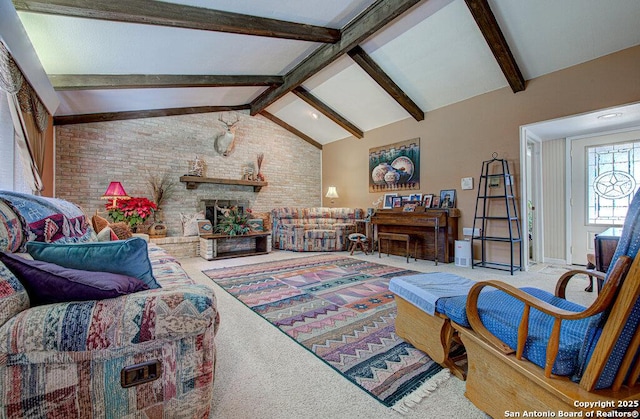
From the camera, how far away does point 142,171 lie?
510cm

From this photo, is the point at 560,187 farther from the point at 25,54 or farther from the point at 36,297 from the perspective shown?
the point at 25,54

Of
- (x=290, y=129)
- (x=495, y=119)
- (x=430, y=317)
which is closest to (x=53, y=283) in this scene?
(x=430, y=317)

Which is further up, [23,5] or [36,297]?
[23,5]

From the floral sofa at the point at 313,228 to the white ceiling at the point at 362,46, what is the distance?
274cm

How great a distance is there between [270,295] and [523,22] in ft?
14.2

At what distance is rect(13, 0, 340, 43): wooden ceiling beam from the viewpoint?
2.24 meters

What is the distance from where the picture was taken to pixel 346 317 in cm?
230

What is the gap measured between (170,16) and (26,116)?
1.83m

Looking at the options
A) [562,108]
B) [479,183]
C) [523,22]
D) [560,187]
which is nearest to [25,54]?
[523,22]

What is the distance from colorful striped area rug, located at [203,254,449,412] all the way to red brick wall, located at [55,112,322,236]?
2.46m

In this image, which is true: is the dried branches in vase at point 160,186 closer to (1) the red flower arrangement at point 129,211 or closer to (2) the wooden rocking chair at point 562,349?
(1) the red flower arrangement at point 129,211

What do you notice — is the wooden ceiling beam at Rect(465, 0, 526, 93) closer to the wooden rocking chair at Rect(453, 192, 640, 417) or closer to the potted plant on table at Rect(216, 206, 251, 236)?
the wooden rocking chair at Rect(453, 192, 640, 417)

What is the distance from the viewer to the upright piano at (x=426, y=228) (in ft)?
15.0

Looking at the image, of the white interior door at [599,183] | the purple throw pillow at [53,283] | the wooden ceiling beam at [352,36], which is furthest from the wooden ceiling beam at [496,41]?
the purple throw pillow at [53,283]
